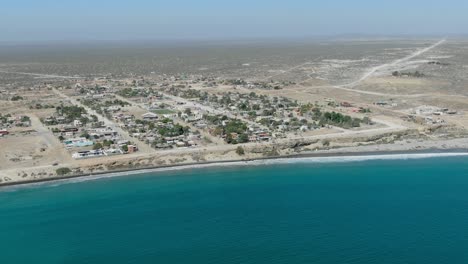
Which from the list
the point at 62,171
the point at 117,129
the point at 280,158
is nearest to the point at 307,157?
the point at 280,158

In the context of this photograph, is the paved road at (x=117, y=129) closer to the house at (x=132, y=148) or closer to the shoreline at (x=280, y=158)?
the house at (x=132, y=148)

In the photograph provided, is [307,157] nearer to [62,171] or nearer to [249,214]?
[249,214]

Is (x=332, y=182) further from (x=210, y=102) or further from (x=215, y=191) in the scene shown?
(x=210, y=102)

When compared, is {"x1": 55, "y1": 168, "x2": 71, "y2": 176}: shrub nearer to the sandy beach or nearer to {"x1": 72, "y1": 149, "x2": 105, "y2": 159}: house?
the sandy beach

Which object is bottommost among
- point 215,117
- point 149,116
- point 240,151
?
point 240,151

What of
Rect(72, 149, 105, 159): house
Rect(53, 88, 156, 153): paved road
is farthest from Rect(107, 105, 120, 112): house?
Rect(72, 149, 105, 159): house

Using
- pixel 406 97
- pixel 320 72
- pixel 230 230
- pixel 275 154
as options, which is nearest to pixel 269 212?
pixel 230 230
